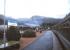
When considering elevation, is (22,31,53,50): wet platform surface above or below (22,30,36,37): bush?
below

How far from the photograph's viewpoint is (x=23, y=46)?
8.84 ft

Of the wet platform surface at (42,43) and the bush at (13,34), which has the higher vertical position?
the bush at (13,34)

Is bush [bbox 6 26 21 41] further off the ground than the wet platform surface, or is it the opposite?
bush [bbox 6 26 21 41]

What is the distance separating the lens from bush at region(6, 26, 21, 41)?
2707 mm

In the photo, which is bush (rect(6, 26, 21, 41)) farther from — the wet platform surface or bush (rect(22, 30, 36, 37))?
the wet platform surface

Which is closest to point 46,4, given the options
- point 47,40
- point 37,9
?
point 37,9

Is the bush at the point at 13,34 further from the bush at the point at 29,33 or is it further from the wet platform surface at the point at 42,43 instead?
the wet platform surface at the point at 42,43

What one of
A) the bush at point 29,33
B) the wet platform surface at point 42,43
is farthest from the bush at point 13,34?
the wet platform surface at point 42,43

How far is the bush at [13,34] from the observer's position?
2.71 m

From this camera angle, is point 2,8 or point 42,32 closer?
point 42,32

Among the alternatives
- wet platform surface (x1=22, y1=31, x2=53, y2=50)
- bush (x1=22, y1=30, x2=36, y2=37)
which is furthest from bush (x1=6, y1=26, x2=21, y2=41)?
wet platform surface (x1=22, y1=31, x2=53, y2=50)

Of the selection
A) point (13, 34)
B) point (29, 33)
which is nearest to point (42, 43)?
point (29, 33)

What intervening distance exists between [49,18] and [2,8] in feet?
2.46

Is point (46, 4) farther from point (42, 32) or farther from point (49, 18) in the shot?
point (42, 32)
